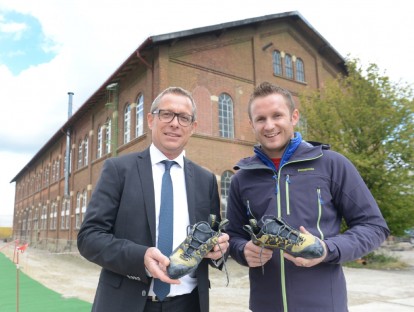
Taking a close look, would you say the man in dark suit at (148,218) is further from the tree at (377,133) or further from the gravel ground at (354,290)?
the tree at (377,133)

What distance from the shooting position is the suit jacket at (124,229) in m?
2.08

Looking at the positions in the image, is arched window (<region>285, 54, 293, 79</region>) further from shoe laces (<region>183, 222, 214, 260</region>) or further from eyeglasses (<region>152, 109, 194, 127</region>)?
shoe laces (<region>183, 222, 214, 260</region>)

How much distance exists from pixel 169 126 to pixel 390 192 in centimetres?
1417

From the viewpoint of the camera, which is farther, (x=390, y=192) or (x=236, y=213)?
(x=390, y=192)

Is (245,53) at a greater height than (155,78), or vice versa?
(245,53)

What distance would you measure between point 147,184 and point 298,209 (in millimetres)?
981

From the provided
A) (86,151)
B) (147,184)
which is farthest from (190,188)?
(86,151)

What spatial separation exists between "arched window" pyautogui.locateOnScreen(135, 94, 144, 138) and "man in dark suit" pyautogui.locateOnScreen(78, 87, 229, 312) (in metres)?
15.8

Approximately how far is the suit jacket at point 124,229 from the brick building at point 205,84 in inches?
554

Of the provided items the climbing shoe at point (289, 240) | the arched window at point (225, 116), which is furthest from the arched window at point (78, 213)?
the climbing shoe at point (289, 240)

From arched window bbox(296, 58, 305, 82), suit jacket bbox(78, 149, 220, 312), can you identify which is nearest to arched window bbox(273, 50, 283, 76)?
arched window bbox(296, 58, 305, 82)

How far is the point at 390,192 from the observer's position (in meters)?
14.5

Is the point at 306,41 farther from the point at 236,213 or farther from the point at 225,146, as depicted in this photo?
the point at 236,213

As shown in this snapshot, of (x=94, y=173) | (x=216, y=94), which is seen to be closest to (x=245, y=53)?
(x=216, y=94)
